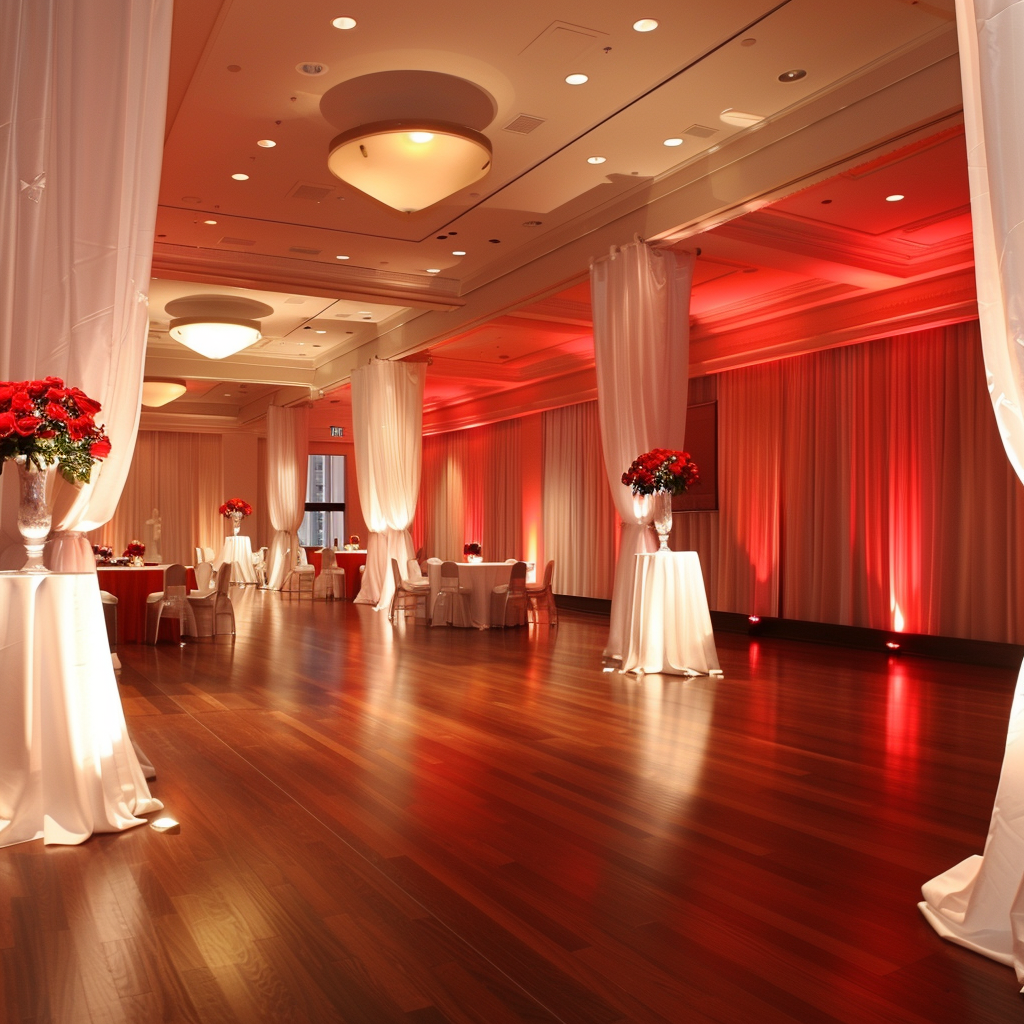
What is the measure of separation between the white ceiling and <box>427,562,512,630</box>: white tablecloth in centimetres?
321

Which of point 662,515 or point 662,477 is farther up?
point 662,477

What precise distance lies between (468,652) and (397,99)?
537 centimetres

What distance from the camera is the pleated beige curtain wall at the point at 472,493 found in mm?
18828

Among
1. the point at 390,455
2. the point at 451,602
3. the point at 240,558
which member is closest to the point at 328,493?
the point at 240,558

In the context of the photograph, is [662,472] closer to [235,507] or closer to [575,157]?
[575,157]

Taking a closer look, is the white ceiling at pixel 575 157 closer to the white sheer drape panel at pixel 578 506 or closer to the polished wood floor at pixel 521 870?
the white sheer drape panel at pixel 578 506

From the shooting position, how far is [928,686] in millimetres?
7961

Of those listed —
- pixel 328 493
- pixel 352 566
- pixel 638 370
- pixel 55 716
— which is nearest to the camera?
pixel 55 716

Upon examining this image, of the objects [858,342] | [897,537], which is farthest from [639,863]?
[858,342]

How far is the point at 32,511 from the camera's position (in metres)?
3.94

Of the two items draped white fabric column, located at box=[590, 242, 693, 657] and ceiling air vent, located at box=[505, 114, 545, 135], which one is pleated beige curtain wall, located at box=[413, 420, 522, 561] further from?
ceiling air vent, located at box=[505, 114, 545, 135]

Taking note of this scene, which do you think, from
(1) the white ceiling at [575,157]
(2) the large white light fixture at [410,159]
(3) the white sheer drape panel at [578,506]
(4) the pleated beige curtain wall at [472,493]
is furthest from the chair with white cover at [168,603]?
(4) the pleated beige curtain wall at [472,493]

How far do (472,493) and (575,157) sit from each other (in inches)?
497

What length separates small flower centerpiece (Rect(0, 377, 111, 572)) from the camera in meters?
3.76
